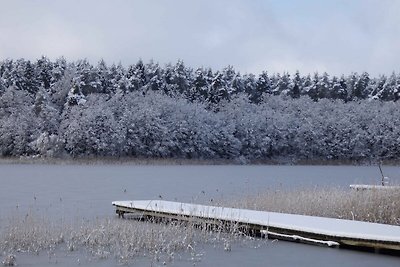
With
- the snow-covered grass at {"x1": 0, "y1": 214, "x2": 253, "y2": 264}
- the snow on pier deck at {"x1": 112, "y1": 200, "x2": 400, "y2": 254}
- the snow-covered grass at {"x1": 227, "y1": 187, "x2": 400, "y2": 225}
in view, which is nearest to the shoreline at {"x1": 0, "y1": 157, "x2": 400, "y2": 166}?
the snow-covered grass at {"x1": 227, "y1": 187, "x2": 400, "y2": 225}

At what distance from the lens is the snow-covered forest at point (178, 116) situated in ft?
196

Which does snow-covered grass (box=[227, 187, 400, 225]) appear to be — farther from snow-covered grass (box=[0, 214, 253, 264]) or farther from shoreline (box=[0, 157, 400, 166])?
shoreline (box=[0, 157, 400, 166])

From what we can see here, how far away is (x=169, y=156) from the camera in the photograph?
208 ft

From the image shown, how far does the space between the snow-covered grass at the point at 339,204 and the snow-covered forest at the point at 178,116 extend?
136 ft

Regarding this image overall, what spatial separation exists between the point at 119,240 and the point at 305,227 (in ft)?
13.3

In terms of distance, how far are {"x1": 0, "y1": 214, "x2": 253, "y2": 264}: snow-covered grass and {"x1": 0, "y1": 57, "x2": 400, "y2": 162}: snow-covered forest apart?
148 ft

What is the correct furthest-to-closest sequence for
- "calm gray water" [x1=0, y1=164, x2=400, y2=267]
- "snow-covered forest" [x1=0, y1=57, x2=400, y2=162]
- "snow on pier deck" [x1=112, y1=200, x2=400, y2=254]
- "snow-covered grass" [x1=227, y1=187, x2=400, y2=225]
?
"snow-covered forest" [x1=0, y1=57, x2=400, y2=162], "snow-covered grass" [x1=227, y1=187, x2=400, y2=225], "snow on pier deck" [x1=112, y1=200, x2=400, y2=254], "calm gray water" [x1=0, y1=164, x2=400, y2=267]

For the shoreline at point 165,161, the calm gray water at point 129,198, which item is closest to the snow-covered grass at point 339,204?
the calm gray water at point 129,198

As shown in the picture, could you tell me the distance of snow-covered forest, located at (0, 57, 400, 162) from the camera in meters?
→ 59.8

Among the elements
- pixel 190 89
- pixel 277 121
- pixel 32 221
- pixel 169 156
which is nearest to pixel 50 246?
pixel 32 221

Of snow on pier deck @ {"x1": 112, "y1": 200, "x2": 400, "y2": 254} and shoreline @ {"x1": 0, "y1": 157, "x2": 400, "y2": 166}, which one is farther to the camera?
shoreline @ {"x1": 0, "y1": 157, "x2": 400, "y2": 166}

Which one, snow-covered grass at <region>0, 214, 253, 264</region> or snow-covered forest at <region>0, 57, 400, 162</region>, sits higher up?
snow-covered forest at <region>0, 57, 400, 162</region>

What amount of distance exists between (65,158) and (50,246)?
4652 centimetres

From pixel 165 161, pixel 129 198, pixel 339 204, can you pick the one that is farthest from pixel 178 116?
pixel 339 204
